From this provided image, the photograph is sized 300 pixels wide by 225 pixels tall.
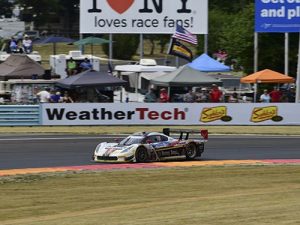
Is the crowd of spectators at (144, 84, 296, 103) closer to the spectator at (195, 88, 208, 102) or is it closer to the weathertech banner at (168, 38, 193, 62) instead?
the spectator at (195, 88, 208, 102)

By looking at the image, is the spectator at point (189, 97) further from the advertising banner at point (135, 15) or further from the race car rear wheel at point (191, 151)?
the race car rear wheel at point (191, 151)

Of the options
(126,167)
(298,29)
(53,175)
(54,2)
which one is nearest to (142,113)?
(298,29)

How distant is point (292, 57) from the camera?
4838 centimetres

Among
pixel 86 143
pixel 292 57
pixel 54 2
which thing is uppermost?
pixel 54 2

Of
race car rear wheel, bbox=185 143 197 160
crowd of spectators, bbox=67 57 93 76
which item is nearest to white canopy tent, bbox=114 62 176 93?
crowd of spectators, bbox=67 57 93 76

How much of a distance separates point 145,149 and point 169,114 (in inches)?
480


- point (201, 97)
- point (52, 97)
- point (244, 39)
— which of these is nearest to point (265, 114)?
point (201, 97)

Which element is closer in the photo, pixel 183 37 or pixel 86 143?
pixel 86 143

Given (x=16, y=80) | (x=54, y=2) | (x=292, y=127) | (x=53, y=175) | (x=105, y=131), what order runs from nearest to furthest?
(x=53, y=175), (x=105, y=131), (x=292, y=127), (x=16, y=80), (x=54, y=2)

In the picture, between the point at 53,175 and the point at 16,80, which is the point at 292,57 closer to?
the point at 16,80

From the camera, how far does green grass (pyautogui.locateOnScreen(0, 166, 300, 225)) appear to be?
13609 millimetres

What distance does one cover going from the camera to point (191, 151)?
24734 millimetres

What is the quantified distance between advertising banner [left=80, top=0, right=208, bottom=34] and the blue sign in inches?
181

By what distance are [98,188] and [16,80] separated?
22404 millimetres
